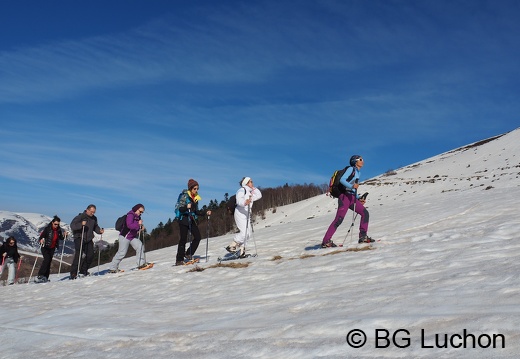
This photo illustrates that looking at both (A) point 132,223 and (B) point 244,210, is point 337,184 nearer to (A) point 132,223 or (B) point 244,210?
(B) point 244,210

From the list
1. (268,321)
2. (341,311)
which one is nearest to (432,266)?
(341,311)

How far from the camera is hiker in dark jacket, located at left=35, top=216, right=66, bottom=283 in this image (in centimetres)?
1587

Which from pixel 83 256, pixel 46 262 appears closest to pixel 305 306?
pixel 83 256

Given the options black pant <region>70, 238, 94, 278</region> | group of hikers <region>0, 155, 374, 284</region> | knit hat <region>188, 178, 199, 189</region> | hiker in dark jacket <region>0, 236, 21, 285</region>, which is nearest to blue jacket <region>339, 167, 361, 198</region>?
group of hikers <region>0, 155, 374, 284</region>

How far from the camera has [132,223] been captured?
14.5 metres

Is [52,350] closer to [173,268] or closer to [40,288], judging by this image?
[173,268]

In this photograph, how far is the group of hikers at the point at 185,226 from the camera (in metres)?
12.0

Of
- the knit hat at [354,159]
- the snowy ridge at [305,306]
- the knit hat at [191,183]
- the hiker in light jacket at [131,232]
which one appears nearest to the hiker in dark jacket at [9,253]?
the snowy ridge at [305,306]

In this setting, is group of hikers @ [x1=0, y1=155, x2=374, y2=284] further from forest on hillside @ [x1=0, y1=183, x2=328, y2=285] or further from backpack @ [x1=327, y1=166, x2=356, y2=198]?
forest on hillside @ [x1=0, y1=183, x2=328, y2=285]

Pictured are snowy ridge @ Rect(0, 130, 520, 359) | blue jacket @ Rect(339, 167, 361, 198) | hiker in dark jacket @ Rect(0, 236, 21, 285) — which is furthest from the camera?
hiker in dark jacket @ Rect(0, 236, 21, 285)

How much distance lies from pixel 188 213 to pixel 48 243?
220 inches

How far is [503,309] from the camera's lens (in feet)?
15.7

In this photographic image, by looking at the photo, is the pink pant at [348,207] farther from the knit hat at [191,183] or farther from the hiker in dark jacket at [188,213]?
the knit hat at [191,183]

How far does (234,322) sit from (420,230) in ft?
29.5
